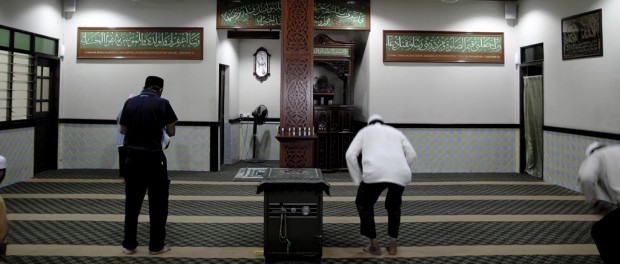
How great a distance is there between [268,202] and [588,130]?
16.4 ft

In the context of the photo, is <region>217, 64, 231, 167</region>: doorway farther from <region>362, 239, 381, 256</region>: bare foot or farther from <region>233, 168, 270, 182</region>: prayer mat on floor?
<region>362, 239, 381, 256</region>: bare foot

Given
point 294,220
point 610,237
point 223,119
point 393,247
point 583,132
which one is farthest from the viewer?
point 223,119

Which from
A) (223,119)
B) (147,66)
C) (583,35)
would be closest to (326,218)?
(583,35)

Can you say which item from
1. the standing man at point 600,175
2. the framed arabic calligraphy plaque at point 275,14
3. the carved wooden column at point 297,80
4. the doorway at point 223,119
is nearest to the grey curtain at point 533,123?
the framed arabic calligraphy plaque at point 275,14

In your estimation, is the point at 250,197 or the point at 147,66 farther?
the point at 147,66

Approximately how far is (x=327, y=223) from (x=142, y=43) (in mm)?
5238

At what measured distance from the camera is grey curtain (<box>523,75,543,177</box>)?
7.82 meters

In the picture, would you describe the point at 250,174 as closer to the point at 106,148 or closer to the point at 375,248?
the point at 106,148

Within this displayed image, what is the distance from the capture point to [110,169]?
8.34m

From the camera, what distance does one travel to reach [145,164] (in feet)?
12.2

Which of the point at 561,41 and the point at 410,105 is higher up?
the point at 561,41

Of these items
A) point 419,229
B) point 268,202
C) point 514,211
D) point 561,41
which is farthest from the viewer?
point 561,41

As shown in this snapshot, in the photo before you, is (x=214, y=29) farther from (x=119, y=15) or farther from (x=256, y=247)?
(x=256, y=247)

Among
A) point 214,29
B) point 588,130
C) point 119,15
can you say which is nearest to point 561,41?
point 588,130
